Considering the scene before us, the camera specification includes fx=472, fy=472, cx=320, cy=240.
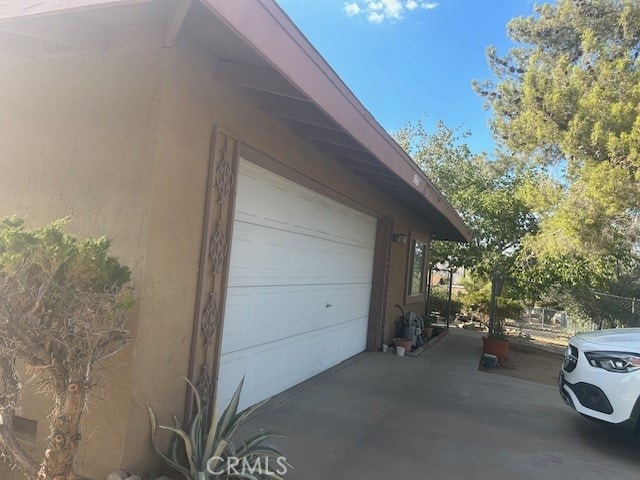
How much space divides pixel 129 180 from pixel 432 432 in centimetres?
367

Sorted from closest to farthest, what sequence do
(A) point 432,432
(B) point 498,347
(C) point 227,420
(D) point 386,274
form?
(C) point 227,420
(A) point 432,432
(D) point 386,274
(B) point 498,347

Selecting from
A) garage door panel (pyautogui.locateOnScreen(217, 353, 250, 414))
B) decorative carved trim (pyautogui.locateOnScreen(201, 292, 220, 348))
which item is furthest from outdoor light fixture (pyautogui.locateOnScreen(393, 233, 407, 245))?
decorative carved trim (pyautogui.locateOnScreen(201, 292, 220, 348))

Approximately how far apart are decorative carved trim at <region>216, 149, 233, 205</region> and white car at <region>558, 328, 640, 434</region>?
13.0ft

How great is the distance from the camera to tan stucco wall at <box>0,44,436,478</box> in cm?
302

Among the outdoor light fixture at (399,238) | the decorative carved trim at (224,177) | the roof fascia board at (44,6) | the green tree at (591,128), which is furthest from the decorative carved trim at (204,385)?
the green tree at (591,128)

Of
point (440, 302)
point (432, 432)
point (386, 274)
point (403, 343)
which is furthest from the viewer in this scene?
point (440, 302)

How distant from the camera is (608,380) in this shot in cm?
454

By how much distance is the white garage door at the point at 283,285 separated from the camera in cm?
442

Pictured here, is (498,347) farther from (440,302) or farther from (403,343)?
(440,302)

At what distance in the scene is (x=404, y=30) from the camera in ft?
46.9

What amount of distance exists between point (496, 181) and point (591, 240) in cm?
762

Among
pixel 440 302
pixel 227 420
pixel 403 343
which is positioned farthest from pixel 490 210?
pixel 227 420

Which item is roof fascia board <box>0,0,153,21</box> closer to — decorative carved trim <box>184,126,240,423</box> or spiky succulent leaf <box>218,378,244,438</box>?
decorative carved trim <box>184,126,240,423</box>

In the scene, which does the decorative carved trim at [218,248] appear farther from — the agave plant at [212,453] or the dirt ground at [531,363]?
the dirt ground at [531,363]
